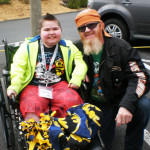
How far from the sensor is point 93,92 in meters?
2.57

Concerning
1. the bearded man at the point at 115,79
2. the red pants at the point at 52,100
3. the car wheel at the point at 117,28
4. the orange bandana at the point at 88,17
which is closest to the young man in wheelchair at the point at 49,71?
the red pants at the point at 52,100

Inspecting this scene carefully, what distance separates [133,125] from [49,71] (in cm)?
107

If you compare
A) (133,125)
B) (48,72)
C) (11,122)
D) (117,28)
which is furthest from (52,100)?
(117,28)

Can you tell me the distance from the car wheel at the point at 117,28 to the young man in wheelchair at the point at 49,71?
12.2 feet

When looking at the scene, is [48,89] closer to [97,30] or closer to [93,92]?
[93,92]

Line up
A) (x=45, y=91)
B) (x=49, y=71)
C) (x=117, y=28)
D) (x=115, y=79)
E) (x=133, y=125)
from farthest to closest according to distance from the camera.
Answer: (x=117, y=28) < (x=49, y=71) < (x=45, y=91) < (x=115, y=79) < (x=133, y=125)

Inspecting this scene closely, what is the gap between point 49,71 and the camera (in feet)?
8.43

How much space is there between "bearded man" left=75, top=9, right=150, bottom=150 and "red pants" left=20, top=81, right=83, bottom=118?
298mm

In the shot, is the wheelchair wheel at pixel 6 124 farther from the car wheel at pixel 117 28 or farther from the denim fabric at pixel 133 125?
the car wheel at pixel 117 28

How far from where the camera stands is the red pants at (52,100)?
7.38ft

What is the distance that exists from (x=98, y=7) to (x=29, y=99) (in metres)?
4.72

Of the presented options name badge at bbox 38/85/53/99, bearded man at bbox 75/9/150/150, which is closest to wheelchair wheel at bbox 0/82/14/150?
name badge at bbox 38/85/53/99

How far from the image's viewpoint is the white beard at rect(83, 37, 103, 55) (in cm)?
236

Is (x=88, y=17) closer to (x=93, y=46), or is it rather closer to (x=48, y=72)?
(x=93, y=46)
